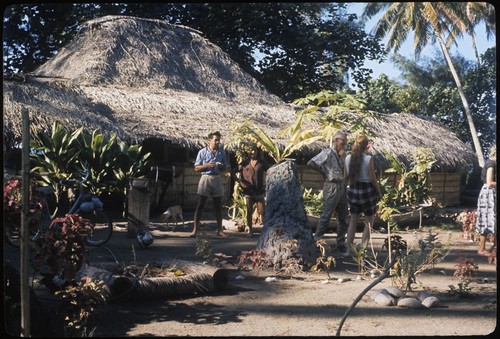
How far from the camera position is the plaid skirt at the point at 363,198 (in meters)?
7.27

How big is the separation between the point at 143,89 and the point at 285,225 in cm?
850

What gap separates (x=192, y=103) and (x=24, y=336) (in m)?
11.0

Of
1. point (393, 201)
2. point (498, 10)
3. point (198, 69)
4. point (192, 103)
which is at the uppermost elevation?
point (198, 69)

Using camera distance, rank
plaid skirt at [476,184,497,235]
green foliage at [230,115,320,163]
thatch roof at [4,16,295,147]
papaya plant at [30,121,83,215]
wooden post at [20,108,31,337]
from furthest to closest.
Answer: thatch roof at [4,16,295,147], green foliage at [230,115,320,163], papaya plant at [30,121,83,215], plaid skirt at [476,184,497,235], wooden post at [20,108,31,337]

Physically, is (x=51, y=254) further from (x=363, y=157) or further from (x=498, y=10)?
A: (x=363, y=157)

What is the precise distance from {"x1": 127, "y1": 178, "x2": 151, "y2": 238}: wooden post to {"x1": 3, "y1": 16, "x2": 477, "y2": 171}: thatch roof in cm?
309

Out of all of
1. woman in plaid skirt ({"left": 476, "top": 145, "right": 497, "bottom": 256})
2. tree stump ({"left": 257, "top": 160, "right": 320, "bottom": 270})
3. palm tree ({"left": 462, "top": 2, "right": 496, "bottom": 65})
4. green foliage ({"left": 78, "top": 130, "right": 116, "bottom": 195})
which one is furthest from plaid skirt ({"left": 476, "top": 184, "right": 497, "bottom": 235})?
palm tree ({"left": 462, "top": 2, "right": 496, "bottom": 65})

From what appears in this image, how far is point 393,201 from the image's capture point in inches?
478

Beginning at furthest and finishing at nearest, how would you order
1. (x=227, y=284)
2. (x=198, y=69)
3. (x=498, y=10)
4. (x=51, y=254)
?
(x=198, y=69) → (x=227, y=284) → (x=51, y=254) → (x=498, y=10)

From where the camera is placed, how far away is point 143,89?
14.4 m

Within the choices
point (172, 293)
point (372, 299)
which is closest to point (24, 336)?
point (172, 293)

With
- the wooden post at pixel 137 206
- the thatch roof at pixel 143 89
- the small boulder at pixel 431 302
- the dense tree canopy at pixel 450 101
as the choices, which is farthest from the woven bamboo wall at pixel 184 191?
the dense tree canopy at pixel 450 101

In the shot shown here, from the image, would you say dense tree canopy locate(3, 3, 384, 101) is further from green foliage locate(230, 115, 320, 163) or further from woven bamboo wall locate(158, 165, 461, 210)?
green foliage locate(230, 115, 320, 163)

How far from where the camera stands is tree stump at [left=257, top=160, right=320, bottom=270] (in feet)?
21.6
